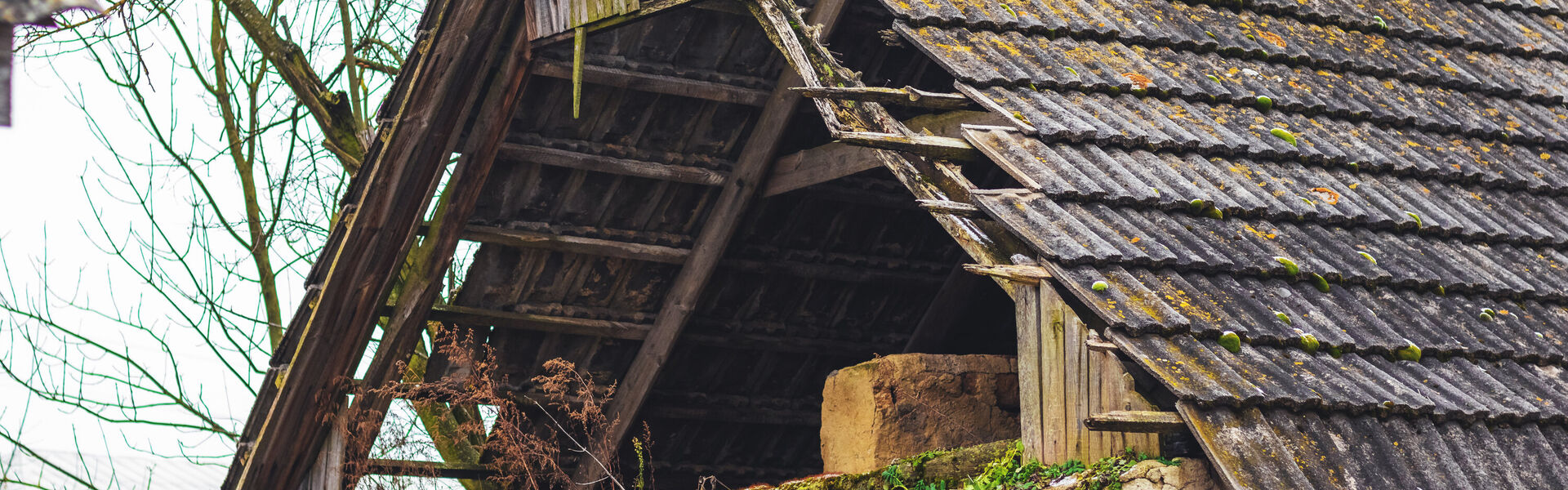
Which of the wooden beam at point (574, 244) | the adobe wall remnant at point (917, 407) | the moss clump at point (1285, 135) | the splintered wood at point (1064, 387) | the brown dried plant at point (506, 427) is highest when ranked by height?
the wooden beam at point (574, 244)

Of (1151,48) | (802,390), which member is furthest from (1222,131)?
(802,390)

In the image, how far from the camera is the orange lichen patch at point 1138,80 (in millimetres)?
4492

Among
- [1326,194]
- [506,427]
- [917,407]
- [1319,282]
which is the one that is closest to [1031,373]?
[1319,282]

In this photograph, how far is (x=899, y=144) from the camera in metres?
3.94

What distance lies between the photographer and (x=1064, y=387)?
11.7ft

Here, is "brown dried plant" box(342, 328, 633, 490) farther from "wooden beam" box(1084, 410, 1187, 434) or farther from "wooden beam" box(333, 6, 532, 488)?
"wooden beam" box(1084, 410, 1187, 434)

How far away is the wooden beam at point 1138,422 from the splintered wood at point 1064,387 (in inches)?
6.0

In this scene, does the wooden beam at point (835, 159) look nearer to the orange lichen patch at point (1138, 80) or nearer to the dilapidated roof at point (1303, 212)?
the dilapidated roof at point (1303, 212)

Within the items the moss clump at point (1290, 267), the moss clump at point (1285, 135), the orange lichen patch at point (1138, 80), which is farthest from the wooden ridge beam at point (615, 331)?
the moss clump at point (1290, 267)

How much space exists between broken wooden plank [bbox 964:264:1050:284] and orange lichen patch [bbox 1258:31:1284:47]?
2.05m

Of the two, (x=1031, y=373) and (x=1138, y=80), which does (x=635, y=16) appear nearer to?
(x=1138, y=80)

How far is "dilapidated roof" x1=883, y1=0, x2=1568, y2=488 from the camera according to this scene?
3312 millimetres

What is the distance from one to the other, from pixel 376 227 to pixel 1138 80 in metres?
3.28

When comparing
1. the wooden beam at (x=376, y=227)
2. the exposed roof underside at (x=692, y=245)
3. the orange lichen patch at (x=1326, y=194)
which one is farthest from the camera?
the exposed roof underside at (x=692, y=245)
